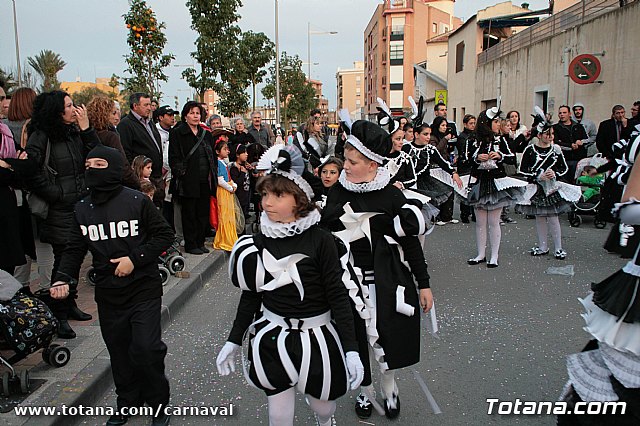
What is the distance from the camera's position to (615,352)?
275cm

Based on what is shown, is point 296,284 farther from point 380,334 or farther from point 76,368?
point 76,368

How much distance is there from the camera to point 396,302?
134 inches

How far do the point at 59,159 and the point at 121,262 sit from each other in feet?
6.53

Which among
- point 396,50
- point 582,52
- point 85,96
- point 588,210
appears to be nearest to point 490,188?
point 588,210

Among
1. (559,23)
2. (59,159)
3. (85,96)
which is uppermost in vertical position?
(559,23)

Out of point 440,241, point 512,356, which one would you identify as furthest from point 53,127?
point 440,241

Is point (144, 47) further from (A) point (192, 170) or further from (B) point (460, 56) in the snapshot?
(B) point (460, 56)

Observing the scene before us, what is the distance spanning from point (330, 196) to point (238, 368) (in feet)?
6.10

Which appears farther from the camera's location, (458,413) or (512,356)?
(512,356)

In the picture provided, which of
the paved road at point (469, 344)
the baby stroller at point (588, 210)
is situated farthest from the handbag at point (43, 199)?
the baby stroller at point (588, 210)

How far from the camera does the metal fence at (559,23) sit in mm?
15707

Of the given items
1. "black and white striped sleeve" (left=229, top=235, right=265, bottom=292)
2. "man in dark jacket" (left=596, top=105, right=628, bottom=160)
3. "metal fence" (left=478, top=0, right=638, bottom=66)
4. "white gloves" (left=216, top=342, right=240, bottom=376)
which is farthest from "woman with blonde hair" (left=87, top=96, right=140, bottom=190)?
"metal fence" (left=478, top=0, right=638, bottom=66)

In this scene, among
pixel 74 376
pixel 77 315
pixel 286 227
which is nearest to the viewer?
pixel 286 227

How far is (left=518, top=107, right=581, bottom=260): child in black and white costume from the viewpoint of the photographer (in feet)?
25.7
